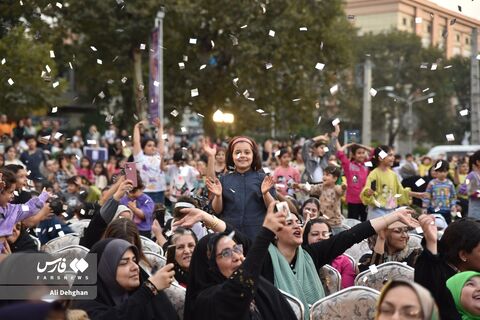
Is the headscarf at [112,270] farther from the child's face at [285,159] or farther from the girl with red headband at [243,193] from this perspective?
the child's face at [285,159]

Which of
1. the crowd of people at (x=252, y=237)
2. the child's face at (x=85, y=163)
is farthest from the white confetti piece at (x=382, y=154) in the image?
the child's face at (x=85, y=163)

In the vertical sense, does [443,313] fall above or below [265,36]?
below

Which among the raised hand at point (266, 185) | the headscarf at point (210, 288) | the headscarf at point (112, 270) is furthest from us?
the raised hand at point (266, 185)

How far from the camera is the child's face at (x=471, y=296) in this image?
462 cm

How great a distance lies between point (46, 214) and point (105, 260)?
103 inches

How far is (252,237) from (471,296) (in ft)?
7.82

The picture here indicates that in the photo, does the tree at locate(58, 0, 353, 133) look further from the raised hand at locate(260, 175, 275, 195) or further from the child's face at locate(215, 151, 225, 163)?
the raised hand at locate(260, 175, 275, 195)

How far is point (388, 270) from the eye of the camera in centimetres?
602

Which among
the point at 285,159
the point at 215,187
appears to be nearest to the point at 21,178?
the point at 215,187

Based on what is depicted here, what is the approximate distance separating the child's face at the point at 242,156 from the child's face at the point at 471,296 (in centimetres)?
261

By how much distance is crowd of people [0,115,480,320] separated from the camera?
4293 mm

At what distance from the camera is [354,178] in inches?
470

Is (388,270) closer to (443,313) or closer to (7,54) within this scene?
(443,313)

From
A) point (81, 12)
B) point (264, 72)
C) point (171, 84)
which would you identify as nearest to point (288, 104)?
point (264, 72)
